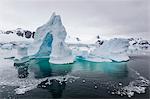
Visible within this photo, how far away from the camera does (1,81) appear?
10211 millimetres

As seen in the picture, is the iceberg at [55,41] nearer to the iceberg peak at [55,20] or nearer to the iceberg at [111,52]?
the iceberg peak at [55,20]

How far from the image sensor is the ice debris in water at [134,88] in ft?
27.3

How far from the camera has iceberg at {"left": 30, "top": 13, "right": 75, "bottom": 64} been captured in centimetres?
1731

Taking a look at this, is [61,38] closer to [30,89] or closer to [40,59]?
[40,59]

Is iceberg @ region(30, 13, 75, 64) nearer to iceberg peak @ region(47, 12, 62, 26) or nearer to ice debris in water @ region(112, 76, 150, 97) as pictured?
iceberg peak @ region(47, 12, 62, 26)

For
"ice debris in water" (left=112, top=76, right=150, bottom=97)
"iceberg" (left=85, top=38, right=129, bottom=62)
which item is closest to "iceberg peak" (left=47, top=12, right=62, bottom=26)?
"iceberg" (left=85, top=38, right=129, bottom=62)

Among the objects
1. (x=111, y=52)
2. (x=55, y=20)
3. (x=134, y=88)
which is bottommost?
(x=134, y=88)

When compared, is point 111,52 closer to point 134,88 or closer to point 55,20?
point 55,20

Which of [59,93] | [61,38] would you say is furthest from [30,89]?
[61,38]

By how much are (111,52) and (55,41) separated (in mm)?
6337

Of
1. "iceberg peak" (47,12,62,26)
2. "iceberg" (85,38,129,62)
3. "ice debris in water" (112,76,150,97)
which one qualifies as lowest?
"ice debris in water" (112,76,150,97)

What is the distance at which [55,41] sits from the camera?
17.7 meters

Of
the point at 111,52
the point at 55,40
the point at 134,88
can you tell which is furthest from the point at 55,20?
the point at 134,88

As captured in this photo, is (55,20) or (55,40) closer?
(55,40)
